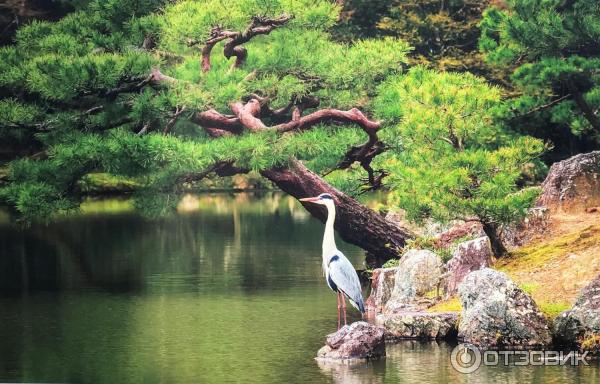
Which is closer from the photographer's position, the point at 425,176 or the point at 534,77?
the point at 425,176

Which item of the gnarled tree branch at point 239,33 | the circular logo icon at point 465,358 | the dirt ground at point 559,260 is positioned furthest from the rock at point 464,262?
the gnarled tree branch at point 239,33

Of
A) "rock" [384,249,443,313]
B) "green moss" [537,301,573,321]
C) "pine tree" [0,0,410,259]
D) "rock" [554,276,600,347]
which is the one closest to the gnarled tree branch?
"pine tree" [0,0,410,259]

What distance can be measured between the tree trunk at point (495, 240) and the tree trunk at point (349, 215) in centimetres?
330

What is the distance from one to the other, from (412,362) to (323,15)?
9574 millimetres

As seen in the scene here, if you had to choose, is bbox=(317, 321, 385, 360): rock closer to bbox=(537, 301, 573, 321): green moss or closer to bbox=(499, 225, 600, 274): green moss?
bbox=(537, 301, 573, 321): green moss

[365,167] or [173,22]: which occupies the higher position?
[173,22]

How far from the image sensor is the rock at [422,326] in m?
15.1

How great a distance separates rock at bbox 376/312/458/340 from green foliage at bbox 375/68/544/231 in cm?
238

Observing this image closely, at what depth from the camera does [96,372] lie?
44.4 feet

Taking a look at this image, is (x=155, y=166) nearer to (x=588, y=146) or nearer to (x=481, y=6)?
(x=588, y=146)

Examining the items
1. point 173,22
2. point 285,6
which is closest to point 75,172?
point 173,22

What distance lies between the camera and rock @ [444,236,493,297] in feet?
54.6

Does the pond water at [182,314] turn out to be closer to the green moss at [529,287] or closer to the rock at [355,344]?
the rock at [355,344]

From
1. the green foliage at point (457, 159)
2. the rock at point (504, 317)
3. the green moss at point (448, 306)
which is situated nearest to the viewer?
the rock at point (504, 317)
